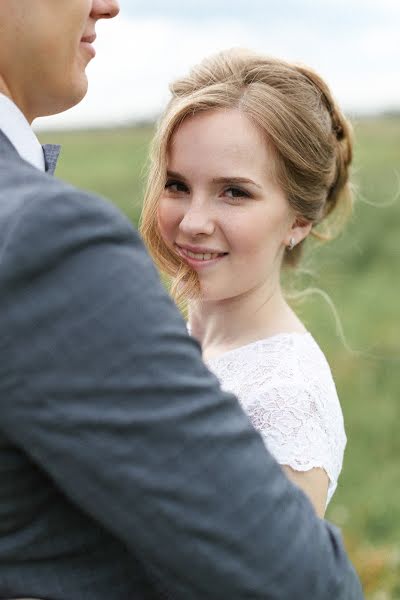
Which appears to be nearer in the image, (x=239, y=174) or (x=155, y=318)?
(x=155, y=318)

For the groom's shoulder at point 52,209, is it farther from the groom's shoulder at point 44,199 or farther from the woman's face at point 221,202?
the woman's face at point 221,202

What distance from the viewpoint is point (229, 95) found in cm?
286

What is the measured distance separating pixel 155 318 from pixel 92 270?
113mm

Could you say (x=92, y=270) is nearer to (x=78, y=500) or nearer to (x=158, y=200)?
(x=78, y=500)

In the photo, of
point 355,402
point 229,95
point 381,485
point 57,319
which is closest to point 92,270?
point 57,319

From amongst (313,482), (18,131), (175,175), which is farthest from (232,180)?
(18,131)

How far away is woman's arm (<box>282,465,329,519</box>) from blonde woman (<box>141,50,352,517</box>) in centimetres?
11

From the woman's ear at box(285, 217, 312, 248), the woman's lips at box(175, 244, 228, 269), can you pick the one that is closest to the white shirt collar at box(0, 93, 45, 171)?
the woman's lips at box(175, 244, 228, 269)

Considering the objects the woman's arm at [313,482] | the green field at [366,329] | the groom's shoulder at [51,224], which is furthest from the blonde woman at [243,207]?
the groom's shoulder at [51,224]

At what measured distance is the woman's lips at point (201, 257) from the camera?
2.79 meters

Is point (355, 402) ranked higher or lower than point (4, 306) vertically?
lower

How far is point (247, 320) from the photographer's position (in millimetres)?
2895

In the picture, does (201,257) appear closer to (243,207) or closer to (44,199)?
(243,207)

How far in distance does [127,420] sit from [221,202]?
1.57 m
